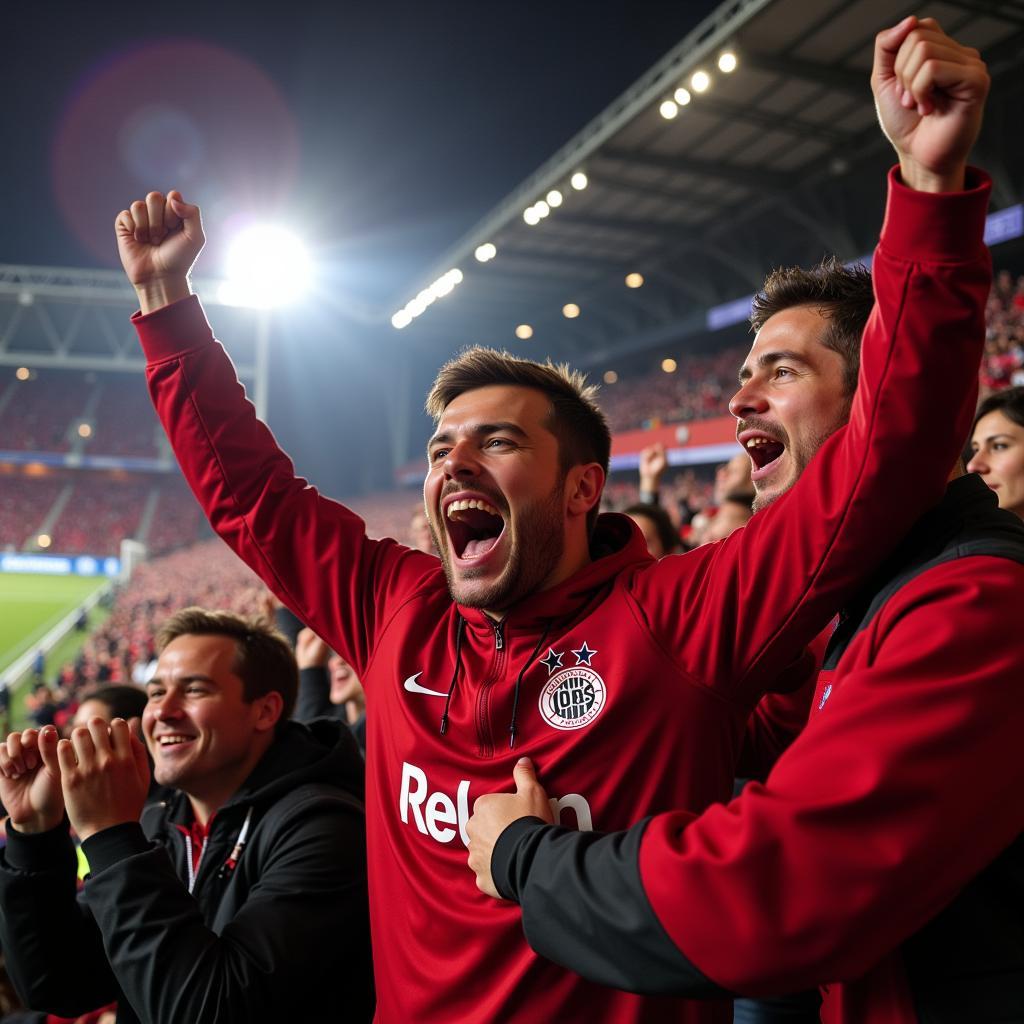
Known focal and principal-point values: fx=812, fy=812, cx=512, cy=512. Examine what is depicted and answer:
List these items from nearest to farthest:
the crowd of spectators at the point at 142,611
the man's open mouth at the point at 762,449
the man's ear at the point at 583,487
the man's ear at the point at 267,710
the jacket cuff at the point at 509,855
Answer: the jacket cuff at the point at 509,855, the man's open mouth at the point at 762,449, the man's ear at the point at 583,487, the man's ear at the point at 267,710, the crowd of spectators at the point at 142,611

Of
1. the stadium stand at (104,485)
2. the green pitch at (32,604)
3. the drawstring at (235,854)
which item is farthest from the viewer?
the stadium stand at (104,485)

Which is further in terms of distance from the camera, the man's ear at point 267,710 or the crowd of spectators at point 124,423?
the crowd of spectators at point 124,423

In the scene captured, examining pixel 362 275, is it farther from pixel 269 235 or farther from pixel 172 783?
pixel 172 783

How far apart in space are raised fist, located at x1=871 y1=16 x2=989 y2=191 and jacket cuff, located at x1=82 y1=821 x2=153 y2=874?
6.29ft

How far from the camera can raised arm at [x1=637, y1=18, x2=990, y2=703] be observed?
1140 millimetres

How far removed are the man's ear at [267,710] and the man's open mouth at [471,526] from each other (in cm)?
96

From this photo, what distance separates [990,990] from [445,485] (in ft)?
4.31

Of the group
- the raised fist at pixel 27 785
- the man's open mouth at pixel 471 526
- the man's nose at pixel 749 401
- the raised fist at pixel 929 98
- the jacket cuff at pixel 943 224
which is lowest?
the raised fist at pixel 27 785

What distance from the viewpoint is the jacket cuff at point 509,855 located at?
125cm

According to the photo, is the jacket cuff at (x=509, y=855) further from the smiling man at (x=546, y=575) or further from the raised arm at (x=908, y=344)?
the raised arm at (x=908, y=344)

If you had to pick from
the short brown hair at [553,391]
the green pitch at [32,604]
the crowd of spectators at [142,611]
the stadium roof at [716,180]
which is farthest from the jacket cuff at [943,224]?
the green pitch at [32,604]

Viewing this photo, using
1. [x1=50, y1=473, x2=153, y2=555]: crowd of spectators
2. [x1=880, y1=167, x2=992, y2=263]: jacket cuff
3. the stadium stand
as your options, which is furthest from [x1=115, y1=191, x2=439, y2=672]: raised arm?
[x1=50, y1=473, x2=153, y2=555]: crowd of spectators

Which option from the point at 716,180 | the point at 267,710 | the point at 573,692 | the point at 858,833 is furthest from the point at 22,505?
the point at 858,833

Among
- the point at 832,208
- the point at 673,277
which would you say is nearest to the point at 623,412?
the point at 673,277
